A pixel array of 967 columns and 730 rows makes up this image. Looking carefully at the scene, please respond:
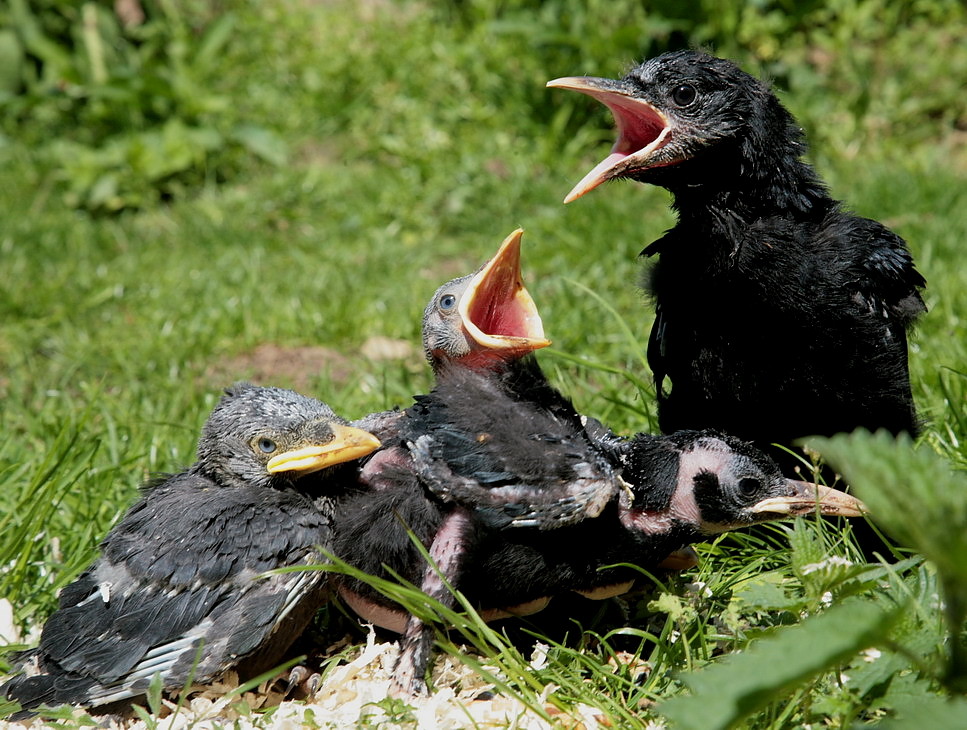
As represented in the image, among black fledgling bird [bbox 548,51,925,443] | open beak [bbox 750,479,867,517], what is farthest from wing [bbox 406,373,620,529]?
black fledgling bird [bbox 548,51,925,443]

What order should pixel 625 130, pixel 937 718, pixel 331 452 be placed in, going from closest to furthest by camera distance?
pixel 937 718 < pixel 331 452 < pixel 625 130

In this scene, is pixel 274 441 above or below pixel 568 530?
above

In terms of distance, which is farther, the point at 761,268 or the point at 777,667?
the point at 761,268

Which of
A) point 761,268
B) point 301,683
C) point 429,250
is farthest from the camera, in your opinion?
point 429,250

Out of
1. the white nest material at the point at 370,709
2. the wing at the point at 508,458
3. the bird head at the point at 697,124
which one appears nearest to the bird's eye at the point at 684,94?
the bird head at the point at 697,124

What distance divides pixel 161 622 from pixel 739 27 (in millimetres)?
6729

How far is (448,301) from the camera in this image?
3451mm

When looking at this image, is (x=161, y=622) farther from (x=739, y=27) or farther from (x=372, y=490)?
(x=739, y=27)

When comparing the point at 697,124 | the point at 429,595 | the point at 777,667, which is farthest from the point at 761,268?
the point at 777,667

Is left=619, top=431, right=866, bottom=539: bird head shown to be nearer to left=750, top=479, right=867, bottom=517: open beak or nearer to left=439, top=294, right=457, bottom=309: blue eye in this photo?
left=750, top=479, right=867, bottom=517: open beak

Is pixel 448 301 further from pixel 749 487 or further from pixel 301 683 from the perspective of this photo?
pixel 301 683

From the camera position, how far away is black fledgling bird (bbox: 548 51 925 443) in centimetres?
331

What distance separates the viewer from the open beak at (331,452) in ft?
9.95

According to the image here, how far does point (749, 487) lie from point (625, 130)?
4.71 ft
